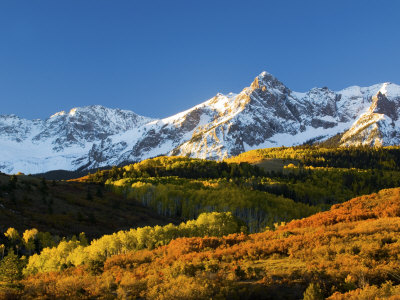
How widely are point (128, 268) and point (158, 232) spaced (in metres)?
26.2

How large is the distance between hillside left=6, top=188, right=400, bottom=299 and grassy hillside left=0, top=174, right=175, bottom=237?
7420 cm

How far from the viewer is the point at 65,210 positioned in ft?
388

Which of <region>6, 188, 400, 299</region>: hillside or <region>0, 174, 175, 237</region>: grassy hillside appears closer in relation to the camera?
<region>6, 188, 400, 299</region>: hillside

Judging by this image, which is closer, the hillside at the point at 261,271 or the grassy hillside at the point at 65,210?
the hillside at the point at 261,271

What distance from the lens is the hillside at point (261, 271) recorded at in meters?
18.5

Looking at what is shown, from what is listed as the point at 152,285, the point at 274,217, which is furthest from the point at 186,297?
the point at 274,217

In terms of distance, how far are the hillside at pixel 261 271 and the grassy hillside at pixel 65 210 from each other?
74198 mm

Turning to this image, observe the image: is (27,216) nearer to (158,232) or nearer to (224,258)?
(158,232)

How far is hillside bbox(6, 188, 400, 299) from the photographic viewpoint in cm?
1847

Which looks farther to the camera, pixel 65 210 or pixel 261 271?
pixel 65 210

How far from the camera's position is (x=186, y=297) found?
57.9 ft

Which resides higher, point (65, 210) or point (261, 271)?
point (65, 210)

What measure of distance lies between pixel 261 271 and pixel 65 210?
108947mm

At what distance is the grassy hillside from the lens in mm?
98312
